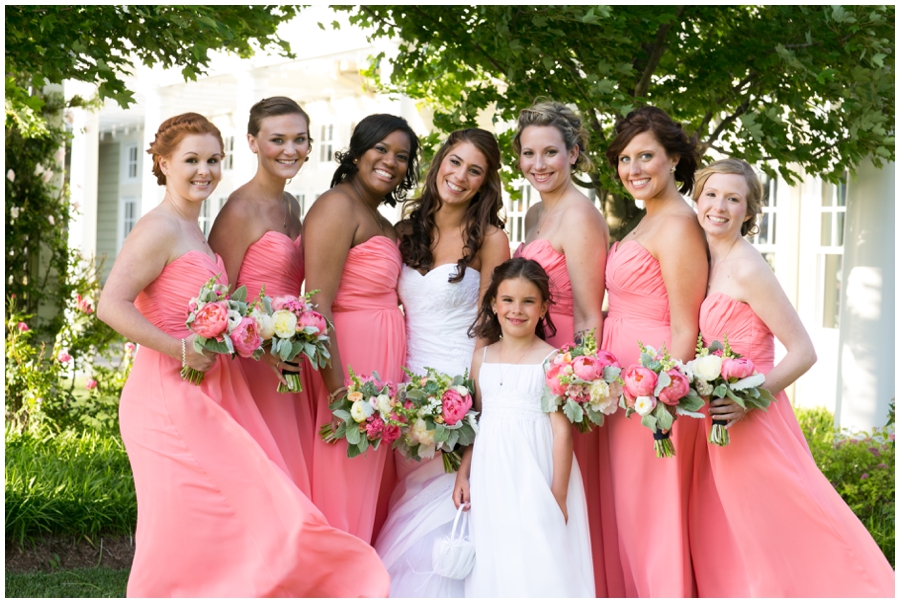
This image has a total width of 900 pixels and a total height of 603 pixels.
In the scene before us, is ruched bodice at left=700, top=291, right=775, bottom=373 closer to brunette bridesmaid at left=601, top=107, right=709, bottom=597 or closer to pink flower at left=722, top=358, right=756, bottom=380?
brunette bridesmaid at left=601, top=107, right=709, bottom=597

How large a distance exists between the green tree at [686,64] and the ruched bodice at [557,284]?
1429mm

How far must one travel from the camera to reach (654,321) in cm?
445

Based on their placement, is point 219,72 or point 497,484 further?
point 219,72

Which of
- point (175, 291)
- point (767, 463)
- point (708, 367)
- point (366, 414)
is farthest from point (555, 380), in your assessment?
point (175, 291)

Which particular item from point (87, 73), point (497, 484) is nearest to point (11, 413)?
point (87, 73)

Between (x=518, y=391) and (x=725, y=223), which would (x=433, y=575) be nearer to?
(x=518, y=391)

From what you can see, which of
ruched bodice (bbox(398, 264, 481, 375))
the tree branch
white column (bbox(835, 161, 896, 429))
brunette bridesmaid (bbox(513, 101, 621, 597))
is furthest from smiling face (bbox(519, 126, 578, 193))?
white column (bbox(835, 161, 896, 429))

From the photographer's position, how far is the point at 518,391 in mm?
4434

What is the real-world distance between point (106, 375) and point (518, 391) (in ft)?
21.8

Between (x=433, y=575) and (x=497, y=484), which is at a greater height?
(x=497, y=484)

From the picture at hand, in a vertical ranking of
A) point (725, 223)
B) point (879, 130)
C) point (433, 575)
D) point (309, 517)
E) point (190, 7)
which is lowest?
point (433, 575)

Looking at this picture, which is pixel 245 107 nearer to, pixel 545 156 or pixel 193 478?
pixel 545 156

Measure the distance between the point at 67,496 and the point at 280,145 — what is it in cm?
336

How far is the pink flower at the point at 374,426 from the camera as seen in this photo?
4.38m
